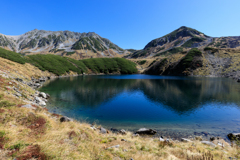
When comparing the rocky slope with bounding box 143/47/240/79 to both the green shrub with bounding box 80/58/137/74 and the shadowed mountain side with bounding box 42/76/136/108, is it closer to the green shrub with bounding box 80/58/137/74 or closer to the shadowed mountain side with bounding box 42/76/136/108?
the green shrub with bounding box 80/58/137/74

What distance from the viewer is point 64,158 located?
23.9ft

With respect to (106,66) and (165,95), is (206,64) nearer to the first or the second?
(165,95)

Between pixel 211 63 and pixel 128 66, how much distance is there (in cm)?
11282

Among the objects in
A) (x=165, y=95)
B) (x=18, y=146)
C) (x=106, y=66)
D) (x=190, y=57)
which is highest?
(x=190, y=57)

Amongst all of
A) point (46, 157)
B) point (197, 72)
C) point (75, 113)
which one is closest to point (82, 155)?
point (46, 157)

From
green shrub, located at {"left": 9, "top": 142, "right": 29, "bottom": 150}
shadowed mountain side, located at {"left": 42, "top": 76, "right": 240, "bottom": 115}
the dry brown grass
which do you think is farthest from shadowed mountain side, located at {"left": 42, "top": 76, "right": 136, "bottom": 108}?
green shrub, located at {"left": 9, "top": 142, "right": 29, "bottom": 150}

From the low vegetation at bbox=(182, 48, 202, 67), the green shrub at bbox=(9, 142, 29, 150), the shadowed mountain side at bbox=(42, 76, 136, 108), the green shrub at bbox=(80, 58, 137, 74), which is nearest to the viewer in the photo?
the green shrub at bbox=(9, 142, 29, 150)

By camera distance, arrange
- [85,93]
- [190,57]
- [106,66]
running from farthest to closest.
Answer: [106,66] → [190,57] → [85,93]

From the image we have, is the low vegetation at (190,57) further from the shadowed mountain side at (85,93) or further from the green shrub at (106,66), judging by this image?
the shadowed mountain side at (85,93)

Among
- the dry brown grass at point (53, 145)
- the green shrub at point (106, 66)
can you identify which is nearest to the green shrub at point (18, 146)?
the dry brown grass at point (53, 145)

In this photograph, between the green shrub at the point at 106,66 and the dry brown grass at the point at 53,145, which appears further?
the green shrub at the point at 106,66

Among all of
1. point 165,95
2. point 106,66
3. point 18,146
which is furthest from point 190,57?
point 18,146

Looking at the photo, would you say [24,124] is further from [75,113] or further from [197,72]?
[197,72]

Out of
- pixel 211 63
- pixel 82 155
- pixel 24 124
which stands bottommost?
pixel 82 155
